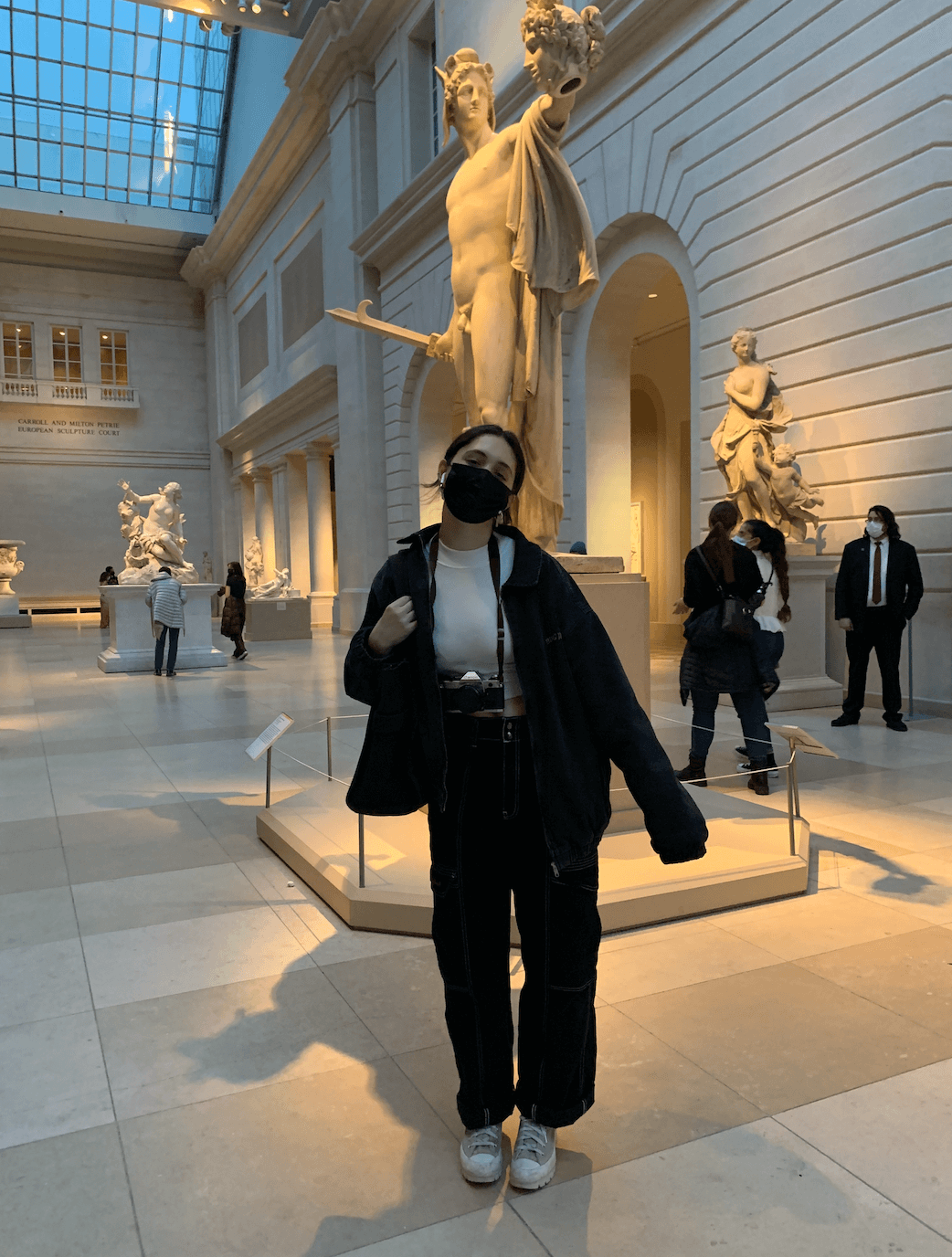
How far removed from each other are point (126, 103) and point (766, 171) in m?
34.9

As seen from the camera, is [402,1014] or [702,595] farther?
[702,595]

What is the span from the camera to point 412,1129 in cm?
234

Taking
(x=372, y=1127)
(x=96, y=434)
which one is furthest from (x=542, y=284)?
(x=96, y=434)


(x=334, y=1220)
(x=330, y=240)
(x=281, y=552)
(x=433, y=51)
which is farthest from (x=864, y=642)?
(x=281, y=552)

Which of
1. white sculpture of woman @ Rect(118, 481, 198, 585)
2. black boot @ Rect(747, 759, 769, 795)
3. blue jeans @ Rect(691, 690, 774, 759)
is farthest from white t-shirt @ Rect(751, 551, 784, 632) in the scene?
white sculpture of woman @ Rect(118, 481, 198, 585)

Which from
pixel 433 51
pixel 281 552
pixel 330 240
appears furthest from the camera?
pixel 281 552

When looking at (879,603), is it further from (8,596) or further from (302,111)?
(8,596)

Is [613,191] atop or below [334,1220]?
atop

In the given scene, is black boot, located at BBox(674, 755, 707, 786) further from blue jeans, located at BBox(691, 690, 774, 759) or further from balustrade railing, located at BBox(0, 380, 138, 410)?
balustrade railing, located at BBox(0, 380, 138, 410)

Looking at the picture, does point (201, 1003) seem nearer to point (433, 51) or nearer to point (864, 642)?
point (864, 642)

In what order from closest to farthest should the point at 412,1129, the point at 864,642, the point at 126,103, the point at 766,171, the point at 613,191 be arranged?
the point at 412,1129 < the point at 864,642 < the point at 766,171 < the point at 613,191 < the point at 126,103

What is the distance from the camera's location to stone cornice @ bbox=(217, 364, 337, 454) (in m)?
23.8

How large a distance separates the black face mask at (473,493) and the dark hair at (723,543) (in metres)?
3.81

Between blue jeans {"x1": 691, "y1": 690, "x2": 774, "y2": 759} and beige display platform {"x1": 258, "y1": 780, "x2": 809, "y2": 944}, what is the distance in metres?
0.80
